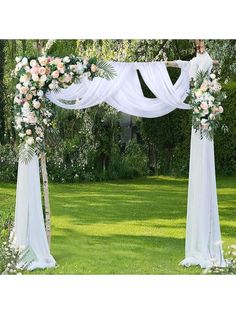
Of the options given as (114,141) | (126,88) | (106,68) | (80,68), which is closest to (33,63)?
(80,68)

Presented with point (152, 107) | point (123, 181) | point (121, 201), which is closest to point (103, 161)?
point (123, 181)

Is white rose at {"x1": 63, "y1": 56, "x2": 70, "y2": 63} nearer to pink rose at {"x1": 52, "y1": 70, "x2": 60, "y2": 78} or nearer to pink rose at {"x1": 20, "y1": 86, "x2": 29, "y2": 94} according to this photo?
pink rose at {"x1": 52, "y1": 70, "x2": 60, "y2": 78}

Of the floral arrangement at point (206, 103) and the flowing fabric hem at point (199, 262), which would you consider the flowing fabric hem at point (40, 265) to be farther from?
the floral arrangement at point (206, 103)

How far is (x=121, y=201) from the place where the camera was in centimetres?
962

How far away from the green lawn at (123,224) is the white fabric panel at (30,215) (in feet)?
0.83

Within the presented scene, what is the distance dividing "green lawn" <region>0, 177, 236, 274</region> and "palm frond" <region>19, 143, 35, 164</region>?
1.01m

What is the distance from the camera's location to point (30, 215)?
19.7 ft

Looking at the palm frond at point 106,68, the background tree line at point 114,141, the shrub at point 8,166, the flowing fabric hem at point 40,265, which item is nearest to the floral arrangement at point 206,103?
the palm frond at point 106,68

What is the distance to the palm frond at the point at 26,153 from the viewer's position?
5918mm

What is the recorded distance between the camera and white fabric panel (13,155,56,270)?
598 cm

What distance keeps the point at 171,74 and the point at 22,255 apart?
605 centimetres

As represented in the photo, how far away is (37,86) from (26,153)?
1.94 feet

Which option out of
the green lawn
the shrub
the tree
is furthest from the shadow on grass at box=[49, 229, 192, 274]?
the tree

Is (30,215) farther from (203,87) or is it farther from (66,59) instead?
(203,87)
